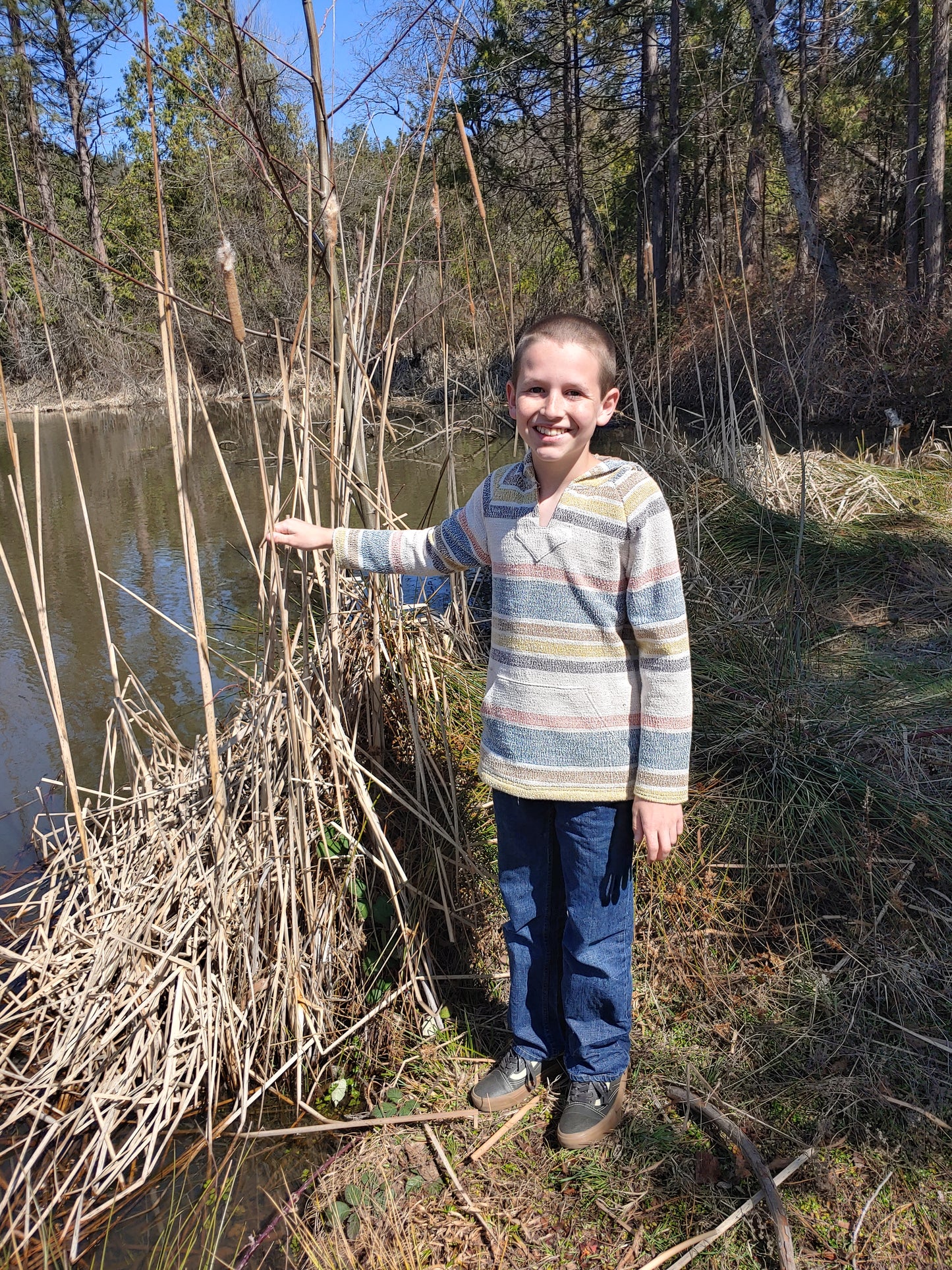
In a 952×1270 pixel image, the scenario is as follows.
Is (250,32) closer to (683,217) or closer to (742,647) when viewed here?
(742,647)

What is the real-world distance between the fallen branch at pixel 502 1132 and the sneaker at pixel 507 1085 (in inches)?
0.6

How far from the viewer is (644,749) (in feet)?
4.85

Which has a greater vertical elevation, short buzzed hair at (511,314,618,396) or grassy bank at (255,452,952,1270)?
short buzzed hair at (511,314,618,396)

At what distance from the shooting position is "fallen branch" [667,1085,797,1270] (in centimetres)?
135

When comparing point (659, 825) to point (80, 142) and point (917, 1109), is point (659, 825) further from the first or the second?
point (80, 142)

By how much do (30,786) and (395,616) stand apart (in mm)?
1878

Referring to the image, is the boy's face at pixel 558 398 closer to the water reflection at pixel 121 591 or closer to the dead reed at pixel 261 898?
the dead reed at pixel 261 898

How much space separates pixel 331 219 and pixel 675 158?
11.6 meters

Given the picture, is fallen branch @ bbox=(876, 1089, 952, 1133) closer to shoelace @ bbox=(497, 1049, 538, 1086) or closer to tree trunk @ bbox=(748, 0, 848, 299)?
shoelace @ bbox=(497, 1049, 538, 1086)

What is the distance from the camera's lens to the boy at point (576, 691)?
147 centimetres

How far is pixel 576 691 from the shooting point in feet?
4.98

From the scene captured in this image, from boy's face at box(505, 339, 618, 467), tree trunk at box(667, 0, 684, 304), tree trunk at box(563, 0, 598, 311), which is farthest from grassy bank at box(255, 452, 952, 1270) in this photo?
tree trunk at box(563, 0, 598, 311)

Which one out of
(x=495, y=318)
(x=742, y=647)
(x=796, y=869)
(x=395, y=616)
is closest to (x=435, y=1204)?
(x=796, y=869)

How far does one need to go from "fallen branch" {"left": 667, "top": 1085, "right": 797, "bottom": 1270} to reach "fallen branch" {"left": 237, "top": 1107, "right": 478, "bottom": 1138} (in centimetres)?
40
